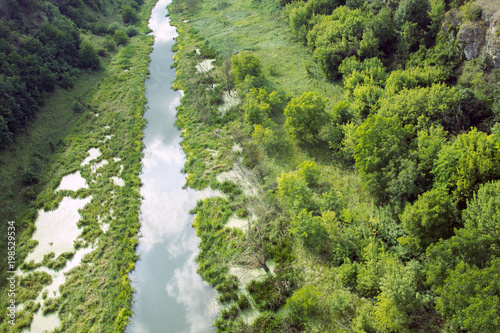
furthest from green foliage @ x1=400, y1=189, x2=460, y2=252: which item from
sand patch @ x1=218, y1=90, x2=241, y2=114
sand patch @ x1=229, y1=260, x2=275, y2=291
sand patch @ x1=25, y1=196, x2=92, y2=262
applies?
sand patch @ x1=25, y1=196, x2=92, y2=262

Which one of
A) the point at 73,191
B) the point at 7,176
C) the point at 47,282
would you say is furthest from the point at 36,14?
the point at 47,282

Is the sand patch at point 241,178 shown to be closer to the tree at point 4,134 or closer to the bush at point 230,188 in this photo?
the bush at point 230,188

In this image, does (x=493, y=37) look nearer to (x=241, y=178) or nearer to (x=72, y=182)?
(x=241, y=178)

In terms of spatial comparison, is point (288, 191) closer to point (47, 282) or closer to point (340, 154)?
point (340, 154)

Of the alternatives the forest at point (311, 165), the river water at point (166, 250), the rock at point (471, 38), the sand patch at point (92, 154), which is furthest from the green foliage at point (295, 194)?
the sand patch at point (92, 154)

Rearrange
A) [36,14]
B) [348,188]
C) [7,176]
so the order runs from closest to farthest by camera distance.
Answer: [348,188] < [7,176] < [36,14]

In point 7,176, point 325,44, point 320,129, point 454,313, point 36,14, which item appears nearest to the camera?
point 454,313

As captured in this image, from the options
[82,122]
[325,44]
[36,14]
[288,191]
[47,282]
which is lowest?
[47,282]
